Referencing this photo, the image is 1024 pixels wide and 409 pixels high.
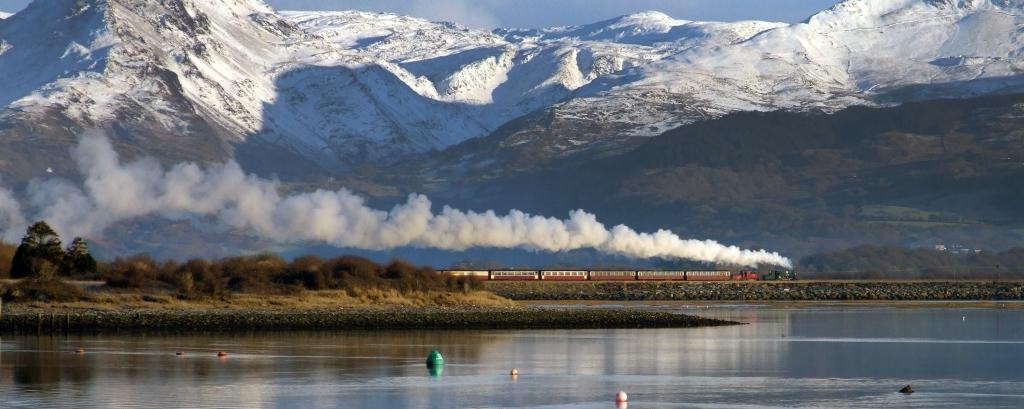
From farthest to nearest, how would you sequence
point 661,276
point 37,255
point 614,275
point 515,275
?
point 614,275, point 661,276, point 515,275, point 37,255

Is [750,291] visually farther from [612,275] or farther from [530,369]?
[530,369]

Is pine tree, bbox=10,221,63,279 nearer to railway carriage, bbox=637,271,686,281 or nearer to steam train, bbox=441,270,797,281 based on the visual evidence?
steam train, bbox=441,270,797,281

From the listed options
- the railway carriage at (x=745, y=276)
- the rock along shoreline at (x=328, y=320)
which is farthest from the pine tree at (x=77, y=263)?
the railway carriage at (x=745, y=276)

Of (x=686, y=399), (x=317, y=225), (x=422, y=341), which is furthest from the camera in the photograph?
(x=317, y=225)

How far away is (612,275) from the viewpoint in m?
174

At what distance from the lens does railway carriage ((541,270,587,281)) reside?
560 feet

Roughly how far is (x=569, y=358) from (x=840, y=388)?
52.6 feet

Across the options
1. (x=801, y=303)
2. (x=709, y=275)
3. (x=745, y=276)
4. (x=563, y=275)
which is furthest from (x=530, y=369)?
(x=745, y=276)

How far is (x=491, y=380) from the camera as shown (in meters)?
67.3

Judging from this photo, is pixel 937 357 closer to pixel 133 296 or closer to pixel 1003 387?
pixel 1003 387

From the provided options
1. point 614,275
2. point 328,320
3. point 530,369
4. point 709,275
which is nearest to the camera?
point 530,369

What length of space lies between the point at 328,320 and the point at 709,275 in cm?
8433

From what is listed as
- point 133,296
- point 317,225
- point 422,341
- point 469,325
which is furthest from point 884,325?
point 317,225

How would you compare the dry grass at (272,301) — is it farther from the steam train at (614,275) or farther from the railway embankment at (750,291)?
the steam train at (614,275)
